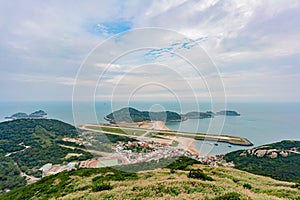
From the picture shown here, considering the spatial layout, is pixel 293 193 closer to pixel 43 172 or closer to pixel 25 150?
pixel 43 172

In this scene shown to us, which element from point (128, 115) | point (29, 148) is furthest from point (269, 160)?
point (29, 148)

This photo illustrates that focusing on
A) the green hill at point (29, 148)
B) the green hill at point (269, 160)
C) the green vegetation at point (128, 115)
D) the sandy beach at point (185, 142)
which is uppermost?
the green vegetation at point (128, 115)

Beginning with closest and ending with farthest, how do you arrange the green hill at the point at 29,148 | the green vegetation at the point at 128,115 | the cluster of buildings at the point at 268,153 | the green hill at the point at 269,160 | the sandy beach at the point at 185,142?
the green vegetation at the point at 128,115
the sandy beach at the point at 185,142
the green hill at the point at 269,160
the green hill at the point at 29,148
the cluster of buildings at the point at 268,153

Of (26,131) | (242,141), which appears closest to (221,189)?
(242,141)

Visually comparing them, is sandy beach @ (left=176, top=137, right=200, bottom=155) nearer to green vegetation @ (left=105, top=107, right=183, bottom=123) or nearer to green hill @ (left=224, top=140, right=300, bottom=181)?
green vegetation @ (left=105, top=107, right=183, bottom=123)

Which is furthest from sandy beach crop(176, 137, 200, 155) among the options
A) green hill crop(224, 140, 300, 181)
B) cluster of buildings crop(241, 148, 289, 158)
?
cluster of buildings crop(241, 148, 289, 158)

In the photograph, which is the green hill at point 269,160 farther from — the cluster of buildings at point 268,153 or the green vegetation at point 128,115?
the green vegetation at point 128,115

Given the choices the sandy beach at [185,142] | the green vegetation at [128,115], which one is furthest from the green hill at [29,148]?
the green vegetation at [128,115]

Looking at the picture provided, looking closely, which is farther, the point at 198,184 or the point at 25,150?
the point at 25,150

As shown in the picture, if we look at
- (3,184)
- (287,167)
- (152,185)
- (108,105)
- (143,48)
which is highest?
(143,48)
